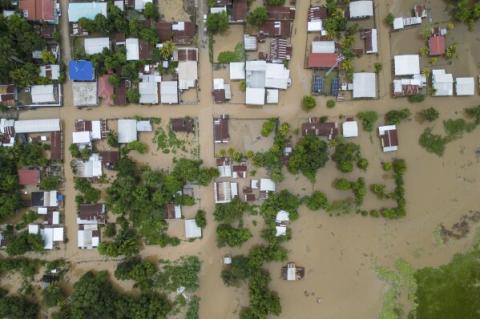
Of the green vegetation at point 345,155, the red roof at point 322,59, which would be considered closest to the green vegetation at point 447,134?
the green vegetation at point 345,155

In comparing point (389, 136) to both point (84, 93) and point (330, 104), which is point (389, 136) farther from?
point (84, 93)

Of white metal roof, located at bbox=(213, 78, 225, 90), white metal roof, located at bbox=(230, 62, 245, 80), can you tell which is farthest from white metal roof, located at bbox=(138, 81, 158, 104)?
white metal roof, located at bbox=(230, 62, 245, 80)

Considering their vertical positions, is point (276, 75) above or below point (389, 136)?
above

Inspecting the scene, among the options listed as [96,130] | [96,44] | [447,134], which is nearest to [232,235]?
[96,130]

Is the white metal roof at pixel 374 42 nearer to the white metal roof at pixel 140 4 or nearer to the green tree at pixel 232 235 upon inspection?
the green tree at pixel 232 235

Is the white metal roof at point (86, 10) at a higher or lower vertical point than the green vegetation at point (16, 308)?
higher

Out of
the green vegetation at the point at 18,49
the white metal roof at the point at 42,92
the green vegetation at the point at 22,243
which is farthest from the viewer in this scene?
the white metal roof at the point at 42,92

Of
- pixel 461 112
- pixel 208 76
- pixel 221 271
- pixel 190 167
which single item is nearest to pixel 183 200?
pixel 190 167

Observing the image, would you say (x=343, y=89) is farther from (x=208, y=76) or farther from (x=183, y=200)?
(x=183, y=200)
